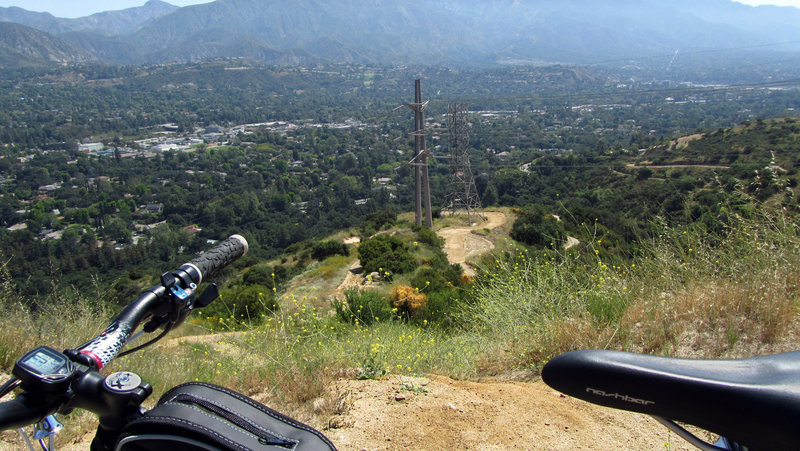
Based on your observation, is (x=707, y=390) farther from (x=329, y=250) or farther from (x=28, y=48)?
(x=28, y=48)

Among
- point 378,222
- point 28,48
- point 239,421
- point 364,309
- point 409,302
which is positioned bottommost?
point 378,222

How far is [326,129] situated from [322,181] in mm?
36589

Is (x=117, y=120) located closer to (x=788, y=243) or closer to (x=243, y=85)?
(x=243, y=85)

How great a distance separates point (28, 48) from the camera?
562 ft

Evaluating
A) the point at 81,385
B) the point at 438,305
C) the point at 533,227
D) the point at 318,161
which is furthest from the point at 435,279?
the point at 318,161

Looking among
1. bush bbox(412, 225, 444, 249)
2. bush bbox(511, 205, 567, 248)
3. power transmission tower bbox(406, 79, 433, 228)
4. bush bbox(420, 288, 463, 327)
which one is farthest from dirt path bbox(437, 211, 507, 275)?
bush bbox(420, 288, 463, 327)

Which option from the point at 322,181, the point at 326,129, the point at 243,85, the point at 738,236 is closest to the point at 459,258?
the point at 738,236

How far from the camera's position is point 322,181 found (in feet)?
187

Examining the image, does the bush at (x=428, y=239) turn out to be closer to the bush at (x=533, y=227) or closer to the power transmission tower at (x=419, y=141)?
the power transmission tower at (x=419, y=141)

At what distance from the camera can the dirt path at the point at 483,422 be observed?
7.14 feet

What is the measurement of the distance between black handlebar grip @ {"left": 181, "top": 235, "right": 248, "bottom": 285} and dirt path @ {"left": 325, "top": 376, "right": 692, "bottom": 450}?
1.07 metres

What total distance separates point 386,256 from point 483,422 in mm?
11239

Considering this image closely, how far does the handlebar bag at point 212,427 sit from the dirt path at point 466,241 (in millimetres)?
12725

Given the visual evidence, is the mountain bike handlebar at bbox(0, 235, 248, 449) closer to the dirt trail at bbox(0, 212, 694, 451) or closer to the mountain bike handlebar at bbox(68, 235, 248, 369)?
the mountain bike handlebar at bbox(68, 235, 248, 369)
